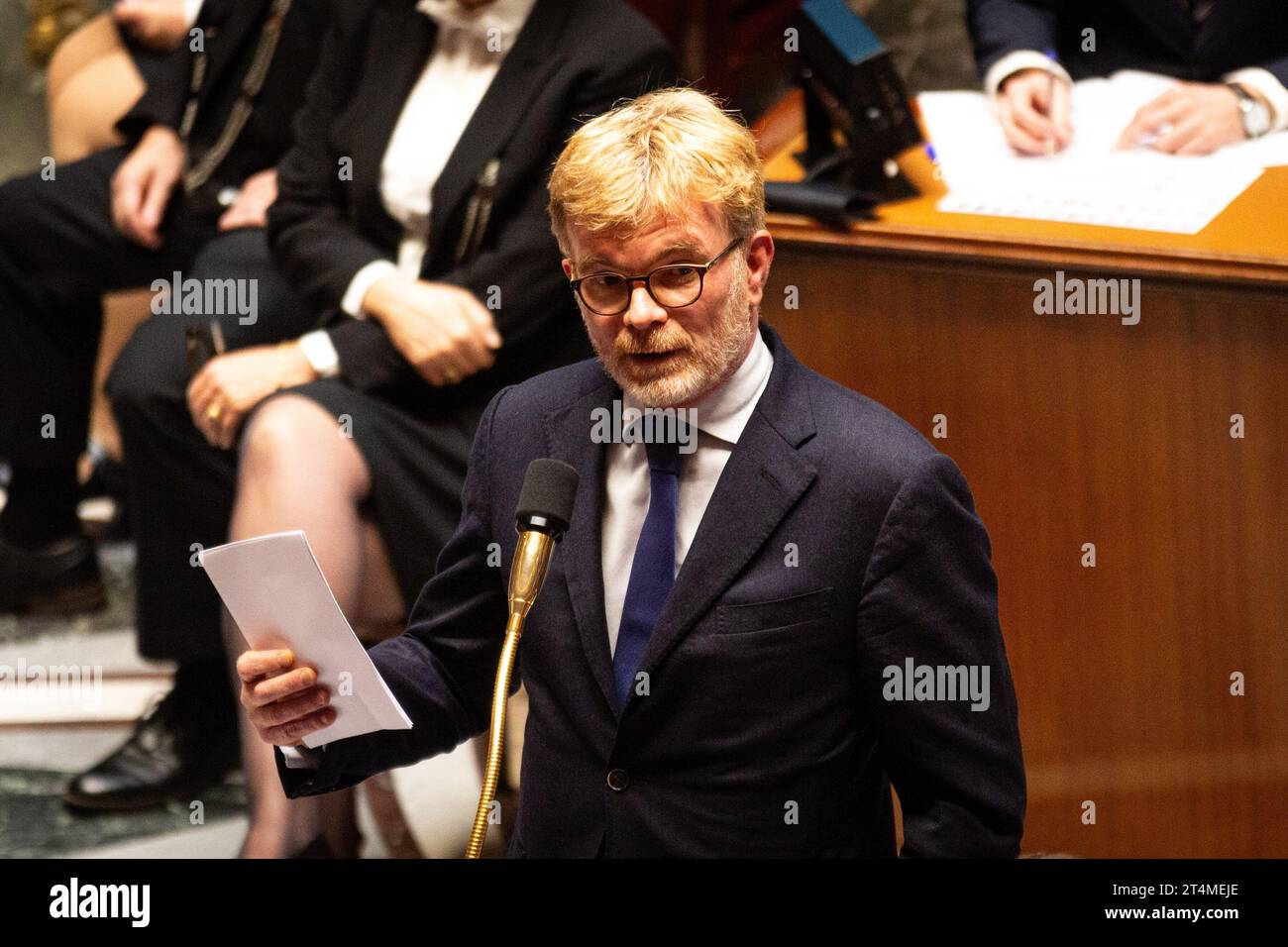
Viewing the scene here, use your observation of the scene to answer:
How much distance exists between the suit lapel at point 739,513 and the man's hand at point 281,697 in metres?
0.36

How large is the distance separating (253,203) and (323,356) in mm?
514

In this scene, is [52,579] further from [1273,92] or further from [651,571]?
[1273,92]

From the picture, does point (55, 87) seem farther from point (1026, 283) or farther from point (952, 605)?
point (952, 605)

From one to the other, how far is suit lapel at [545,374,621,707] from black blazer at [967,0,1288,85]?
47.8 inches

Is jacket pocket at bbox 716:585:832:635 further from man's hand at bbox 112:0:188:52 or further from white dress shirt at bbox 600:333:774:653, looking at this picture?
man's hand at bbox 112:0:188:52

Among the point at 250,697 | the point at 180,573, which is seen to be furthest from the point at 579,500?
the point at 180,573

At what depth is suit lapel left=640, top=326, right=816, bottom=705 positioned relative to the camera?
1692mm

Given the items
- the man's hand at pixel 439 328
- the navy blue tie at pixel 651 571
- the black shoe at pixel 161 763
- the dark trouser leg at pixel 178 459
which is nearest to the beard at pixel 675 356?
the navy blue tie at pixel 651 571

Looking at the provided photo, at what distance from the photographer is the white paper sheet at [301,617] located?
1.52m

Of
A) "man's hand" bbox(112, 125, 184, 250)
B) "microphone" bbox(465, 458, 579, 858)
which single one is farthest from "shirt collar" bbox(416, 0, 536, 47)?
"microphone" bbox(465, 458, 579, 858)
